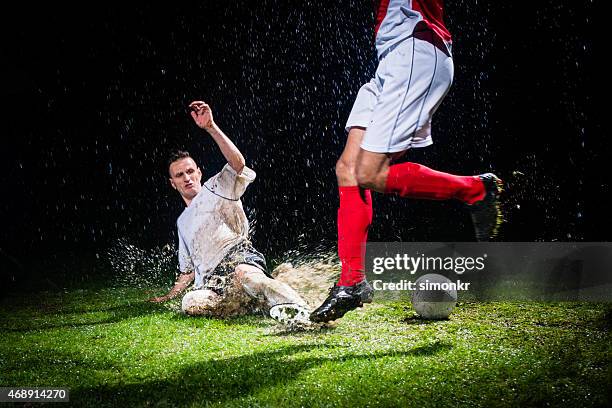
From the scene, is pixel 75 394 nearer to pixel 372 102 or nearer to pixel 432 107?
pixel 372 102

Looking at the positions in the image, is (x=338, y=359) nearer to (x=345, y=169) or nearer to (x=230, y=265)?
(x=345, y=169)

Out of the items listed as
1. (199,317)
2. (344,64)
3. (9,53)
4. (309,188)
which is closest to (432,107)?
(344,64)

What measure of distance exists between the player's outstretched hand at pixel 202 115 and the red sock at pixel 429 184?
3.77 feet

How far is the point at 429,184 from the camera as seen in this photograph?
2.27 meters

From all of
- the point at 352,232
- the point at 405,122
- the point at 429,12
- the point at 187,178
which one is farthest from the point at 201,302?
the point at 429,12

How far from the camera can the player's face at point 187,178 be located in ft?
10.4

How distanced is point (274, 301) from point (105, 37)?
2433 mm

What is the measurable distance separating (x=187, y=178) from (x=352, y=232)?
130 centimetres

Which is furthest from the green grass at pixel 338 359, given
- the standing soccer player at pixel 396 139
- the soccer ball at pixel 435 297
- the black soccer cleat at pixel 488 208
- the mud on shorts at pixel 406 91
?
the mud on shorts at pixel 406 91

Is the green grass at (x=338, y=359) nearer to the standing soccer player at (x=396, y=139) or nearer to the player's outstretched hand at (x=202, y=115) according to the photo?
the standing soccer player at (x=396, y=139)

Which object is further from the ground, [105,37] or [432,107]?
[105,37]

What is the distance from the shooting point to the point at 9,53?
3.91 m

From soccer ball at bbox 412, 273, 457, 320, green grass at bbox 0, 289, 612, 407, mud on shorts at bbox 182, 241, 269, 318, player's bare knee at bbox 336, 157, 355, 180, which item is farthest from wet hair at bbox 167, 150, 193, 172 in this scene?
soccer ball at bbox 412, 273, 457, 320

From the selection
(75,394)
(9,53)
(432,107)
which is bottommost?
(75,394)
